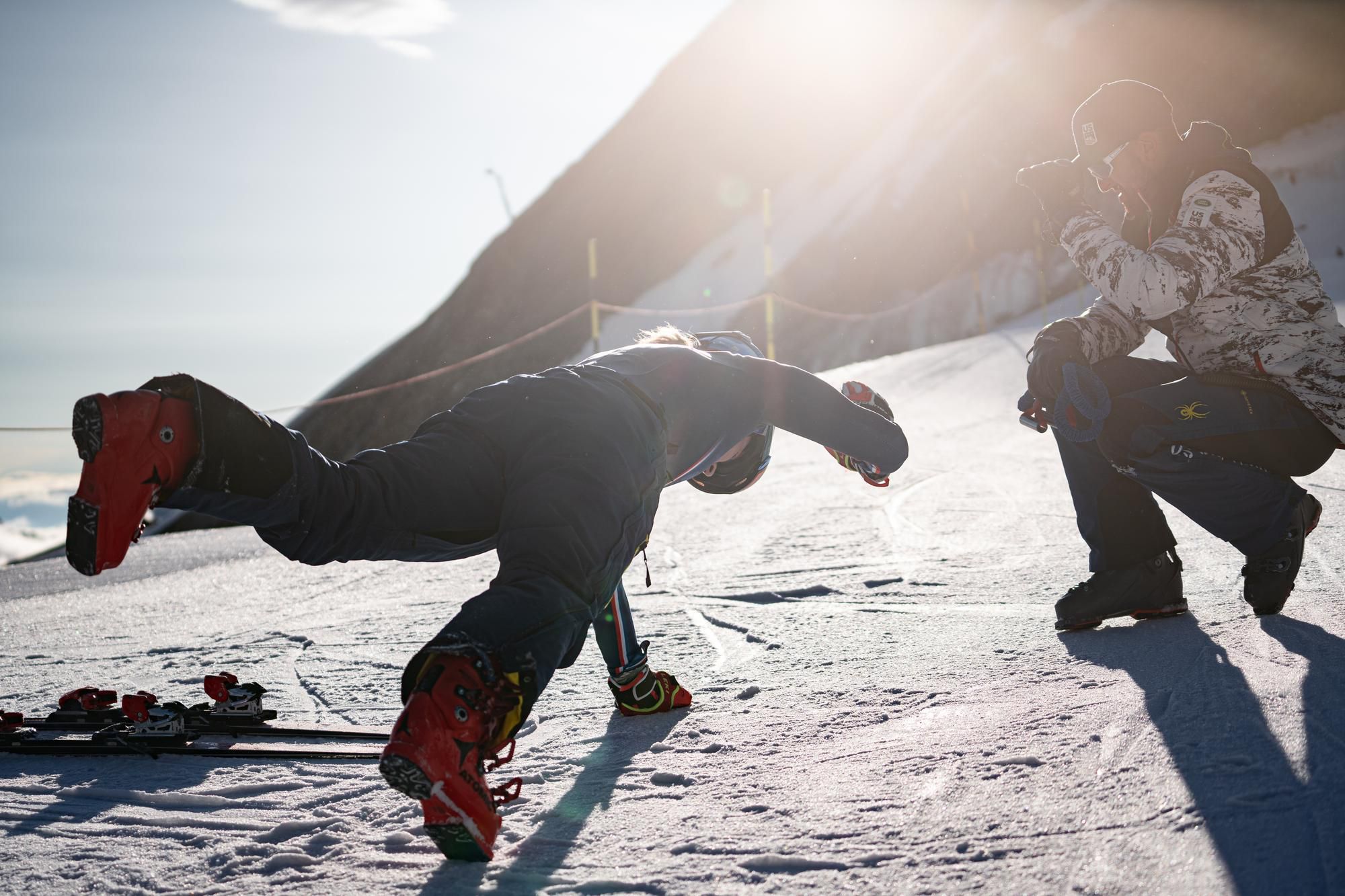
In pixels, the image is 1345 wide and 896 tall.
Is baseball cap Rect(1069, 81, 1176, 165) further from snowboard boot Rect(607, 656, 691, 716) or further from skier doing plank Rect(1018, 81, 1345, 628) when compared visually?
snowboard boot Rect(607, 656, 691, 716)

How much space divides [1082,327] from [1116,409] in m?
0.23

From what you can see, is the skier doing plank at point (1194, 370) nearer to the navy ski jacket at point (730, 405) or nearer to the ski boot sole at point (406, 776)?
the navy ski jacket at point (730, 405)

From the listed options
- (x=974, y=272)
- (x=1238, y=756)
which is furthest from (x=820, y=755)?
(x=974, y=272)

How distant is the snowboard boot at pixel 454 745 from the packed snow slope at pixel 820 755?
0.07m

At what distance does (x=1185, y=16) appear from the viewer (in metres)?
14.6

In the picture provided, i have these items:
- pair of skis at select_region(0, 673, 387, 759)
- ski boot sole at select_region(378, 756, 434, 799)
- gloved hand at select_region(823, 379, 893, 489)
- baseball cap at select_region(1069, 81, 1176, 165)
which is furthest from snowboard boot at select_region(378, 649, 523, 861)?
baseball cap at select_region(1069, 81, 1176, 165)

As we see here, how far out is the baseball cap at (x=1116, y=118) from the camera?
6.86 feet

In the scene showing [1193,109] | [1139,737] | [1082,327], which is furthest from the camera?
[1193,109]

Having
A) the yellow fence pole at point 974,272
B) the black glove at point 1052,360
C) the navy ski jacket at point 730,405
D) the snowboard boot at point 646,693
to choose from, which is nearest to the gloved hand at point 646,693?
the snowboard boot at point 646,693

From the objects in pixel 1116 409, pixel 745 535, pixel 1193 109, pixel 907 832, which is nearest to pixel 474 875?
pixel 907 832

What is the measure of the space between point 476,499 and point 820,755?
67 cm

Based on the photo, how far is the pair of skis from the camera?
1.79 metres

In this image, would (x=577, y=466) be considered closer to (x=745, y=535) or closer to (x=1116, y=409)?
(x=1116, y=409)

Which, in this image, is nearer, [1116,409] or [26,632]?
[1116,409]
